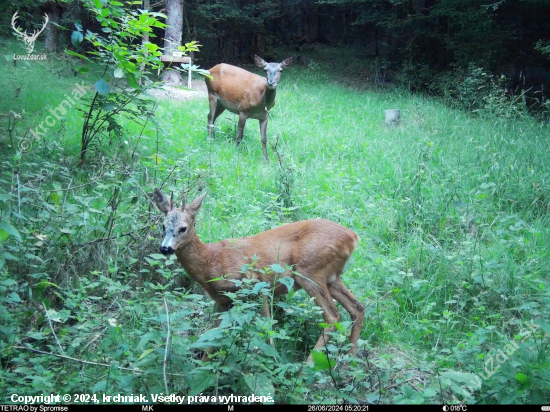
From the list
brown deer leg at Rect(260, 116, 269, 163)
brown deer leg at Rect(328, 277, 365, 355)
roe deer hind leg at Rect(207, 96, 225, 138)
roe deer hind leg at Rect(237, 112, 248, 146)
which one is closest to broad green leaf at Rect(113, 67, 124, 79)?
brown deer leg at Rect(328, 277, 365, 355)

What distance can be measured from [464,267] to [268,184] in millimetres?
2892

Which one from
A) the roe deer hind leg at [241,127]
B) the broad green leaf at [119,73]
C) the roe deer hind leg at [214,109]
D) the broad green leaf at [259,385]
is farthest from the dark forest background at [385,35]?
the broad green leaf at [259,385]

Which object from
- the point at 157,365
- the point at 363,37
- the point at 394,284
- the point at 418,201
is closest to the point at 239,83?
the point at 418,201

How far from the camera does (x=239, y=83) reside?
10289 millimetres

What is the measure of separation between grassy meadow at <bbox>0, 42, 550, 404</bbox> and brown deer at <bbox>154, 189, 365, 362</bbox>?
171 mm

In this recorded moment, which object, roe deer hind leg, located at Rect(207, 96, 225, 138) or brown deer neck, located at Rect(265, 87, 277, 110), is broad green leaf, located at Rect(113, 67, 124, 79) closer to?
brown deer neck, located at Rect(265, 87, 277, 110)

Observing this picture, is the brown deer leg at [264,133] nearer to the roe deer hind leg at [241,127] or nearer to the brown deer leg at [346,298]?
the roe deer hind leg at [241,127]

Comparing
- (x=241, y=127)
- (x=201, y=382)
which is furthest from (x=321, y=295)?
(x=241, y=127)

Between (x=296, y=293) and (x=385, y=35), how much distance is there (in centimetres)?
1466

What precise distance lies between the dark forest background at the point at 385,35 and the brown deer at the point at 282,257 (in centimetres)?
743

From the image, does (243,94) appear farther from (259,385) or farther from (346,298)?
(259,385)

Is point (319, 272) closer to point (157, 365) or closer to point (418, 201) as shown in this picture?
point (157, 365)

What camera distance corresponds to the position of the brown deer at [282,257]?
166 inches

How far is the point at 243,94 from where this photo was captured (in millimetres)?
9953
